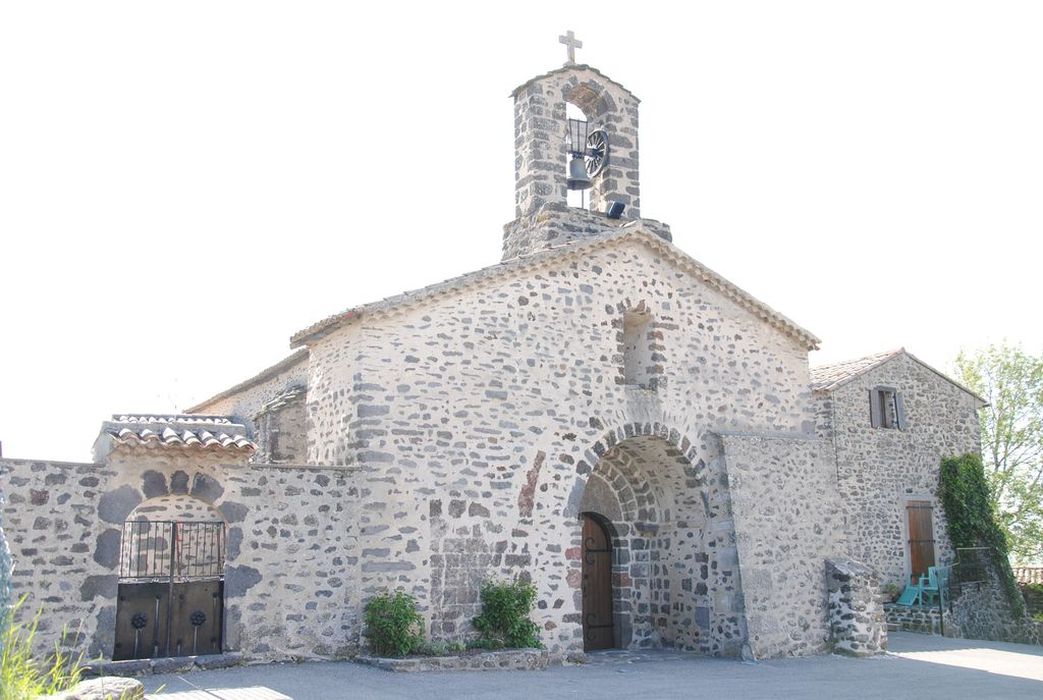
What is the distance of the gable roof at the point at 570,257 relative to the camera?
12.8 m

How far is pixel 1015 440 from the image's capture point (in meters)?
29.1

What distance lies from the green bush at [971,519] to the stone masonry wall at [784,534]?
7909 millimetres

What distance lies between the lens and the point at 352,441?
489 inches

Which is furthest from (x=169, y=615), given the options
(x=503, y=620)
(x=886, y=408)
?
(x=886, y=408)

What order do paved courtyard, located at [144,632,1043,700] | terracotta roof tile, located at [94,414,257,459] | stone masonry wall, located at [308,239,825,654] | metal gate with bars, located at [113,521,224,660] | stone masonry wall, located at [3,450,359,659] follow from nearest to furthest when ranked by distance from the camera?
1. paved courtyard, located at [144,632,1043,700]
2. stone masonry wall, located at [3,450,359,659]
3. terracotta roof tile, located at [94,414,257,459]
4. metal gate with bars, located at [113,521,224,660]
5. stone masonry wall, located at [308,239,825,654]

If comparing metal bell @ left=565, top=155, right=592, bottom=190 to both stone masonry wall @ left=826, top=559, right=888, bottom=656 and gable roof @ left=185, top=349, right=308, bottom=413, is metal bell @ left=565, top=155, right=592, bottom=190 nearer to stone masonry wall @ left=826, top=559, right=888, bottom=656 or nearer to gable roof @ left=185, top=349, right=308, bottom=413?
gable roof @ left=185, top=349, right=308, bottom=413

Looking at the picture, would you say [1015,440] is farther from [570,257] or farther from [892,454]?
[570,257]

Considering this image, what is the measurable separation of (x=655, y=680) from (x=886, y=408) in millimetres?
12735

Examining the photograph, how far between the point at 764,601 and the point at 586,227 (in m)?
6.48

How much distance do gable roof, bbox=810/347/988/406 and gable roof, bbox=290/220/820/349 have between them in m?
5.18

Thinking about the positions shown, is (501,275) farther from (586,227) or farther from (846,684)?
(846,684)

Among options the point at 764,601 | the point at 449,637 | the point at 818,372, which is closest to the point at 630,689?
the point at 449,637

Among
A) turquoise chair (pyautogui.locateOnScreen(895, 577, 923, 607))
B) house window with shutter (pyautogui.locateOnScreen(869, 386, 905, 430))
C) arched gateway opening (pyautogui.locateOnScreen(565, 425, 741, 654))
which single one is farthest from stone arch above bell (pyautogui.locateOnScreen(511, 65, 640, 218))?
turquoise chair (pyautogui.locateOnScreen(895, 577, 923, 607))

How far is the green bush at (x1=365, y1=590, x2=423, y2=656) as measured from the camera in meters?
11.7
